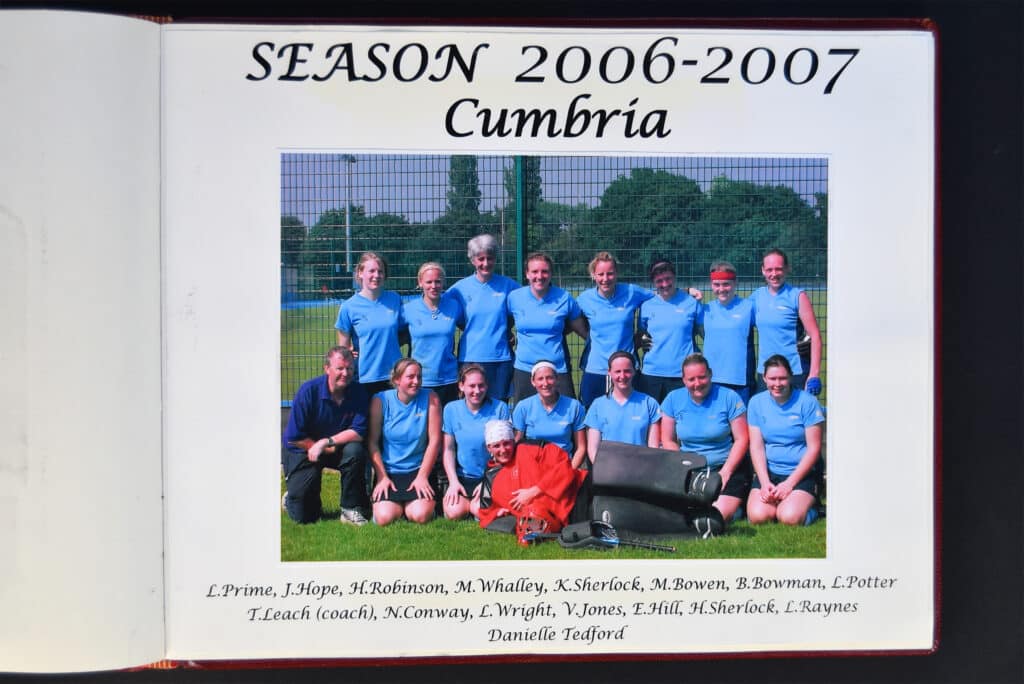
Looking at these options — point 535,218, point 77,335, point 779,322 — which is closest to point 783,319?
point 779,322

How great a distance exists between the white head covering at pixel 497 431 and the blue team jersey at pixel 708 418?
0.59 meters

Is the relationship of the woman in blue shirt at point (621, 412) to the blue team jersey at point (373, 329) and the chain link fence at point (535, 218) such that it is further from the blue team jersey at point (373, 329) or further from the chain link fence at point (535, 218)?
the blue team jersey at point (373, 329)

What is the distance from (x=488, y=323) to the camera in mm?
3533

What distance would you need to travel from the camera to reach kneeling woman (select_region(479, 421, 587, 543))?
135 inches

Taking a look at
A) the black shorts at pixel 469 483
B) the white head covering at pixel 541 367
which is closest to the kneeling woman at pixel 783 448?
the white head covering at pixel 541 367

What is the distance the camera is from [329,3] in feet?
10.9

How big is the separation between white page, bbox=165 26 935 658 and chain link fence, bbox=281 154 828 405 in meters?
0.06

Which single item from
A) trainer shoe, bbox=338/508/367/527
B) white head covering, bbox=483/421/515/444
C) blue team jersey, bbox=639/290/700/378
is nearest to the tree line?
blue team jersey, bbox=639/290/700/378

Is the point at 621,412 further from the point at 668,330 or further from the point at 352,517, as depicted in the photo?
the point at 352,517

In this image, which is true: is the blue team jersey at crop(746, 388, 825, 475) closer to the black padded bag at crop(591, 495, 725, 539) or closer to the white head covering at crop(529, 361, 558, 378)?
the black padded bag at crop(591, 495, 725, 539)

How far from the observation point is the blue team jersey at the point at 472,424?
3.50 meters

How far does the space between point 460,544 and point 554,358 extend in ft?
2.54

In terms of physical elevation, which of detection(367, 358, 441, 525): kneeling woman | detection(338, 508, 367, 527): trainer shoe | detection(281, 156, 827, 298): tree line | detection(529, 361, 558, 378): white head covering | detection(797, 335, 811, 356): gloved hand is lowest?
detection(338, 508, 367, 527): trainer shoe

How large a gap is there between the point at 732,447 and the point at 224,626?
1.97 metres
